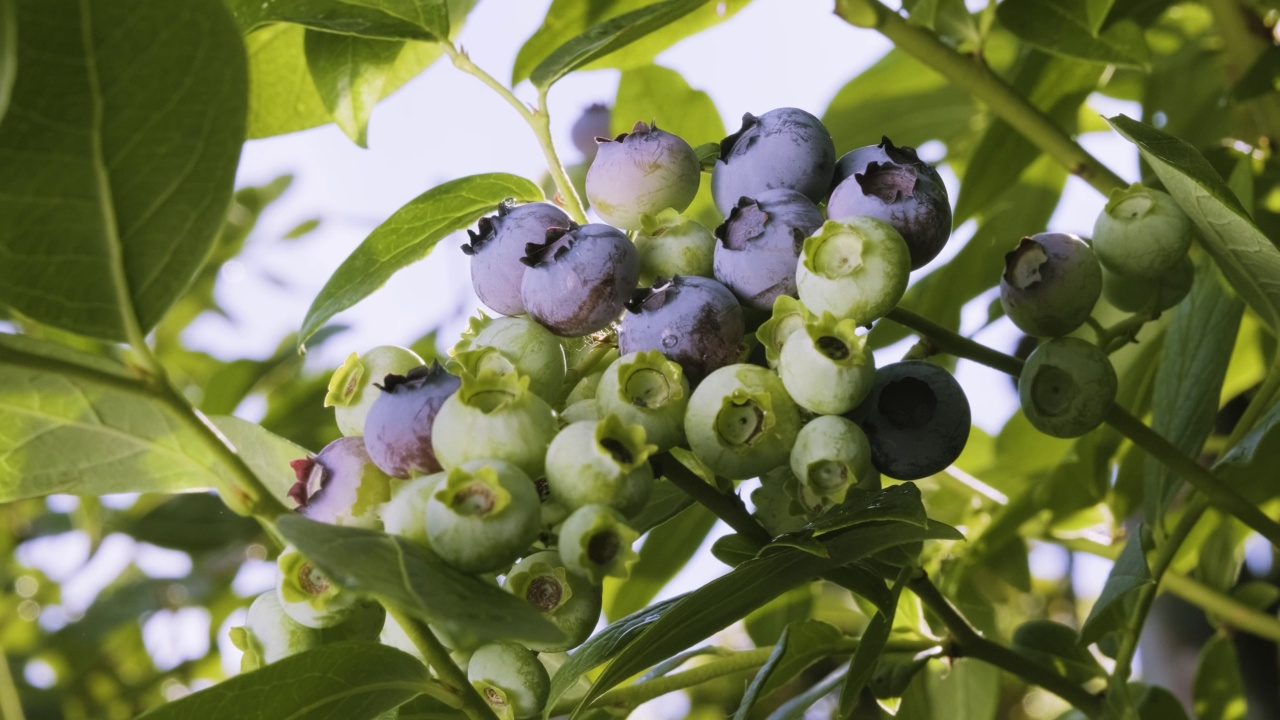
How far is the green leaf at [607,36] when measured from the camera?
86 centimetres

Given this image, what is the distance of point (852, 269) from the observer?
633mm

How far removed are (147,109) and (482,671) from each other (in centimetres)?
35

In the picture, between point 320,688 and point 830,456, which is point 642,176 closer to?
point 830,456

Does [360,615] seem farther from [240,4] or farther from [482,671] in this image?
[240,4]

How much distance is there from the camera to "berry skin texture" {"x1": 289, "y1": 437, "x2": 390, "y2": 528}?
0.62 metres

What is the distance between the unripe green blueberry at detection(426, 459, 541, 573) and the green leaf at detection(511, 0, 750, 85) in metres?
0.67

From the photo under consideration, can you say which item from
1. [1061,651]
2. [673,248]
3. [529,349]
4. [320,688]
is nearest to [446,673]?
[320,688]

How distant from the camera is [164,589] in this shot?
2.13 metres

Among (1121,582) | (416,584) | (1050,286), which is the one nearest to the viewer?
(416,584)

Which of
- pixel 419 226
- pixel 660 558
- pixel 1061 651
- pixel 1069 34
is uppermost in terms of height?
pixel 1069 34

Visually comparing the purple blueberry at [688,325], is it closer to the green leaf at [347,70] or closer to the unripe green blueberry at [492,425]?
the unripe green blueberry at [492,425]

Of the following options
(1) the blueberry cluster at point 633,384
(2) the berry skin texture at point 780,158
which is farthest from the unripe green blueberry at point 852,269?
(2) the berry skin texture at point 780,158

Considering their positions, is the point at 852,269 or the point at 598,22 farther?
the point at 598,22

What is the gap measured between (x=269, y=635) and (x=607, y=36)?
466mm
